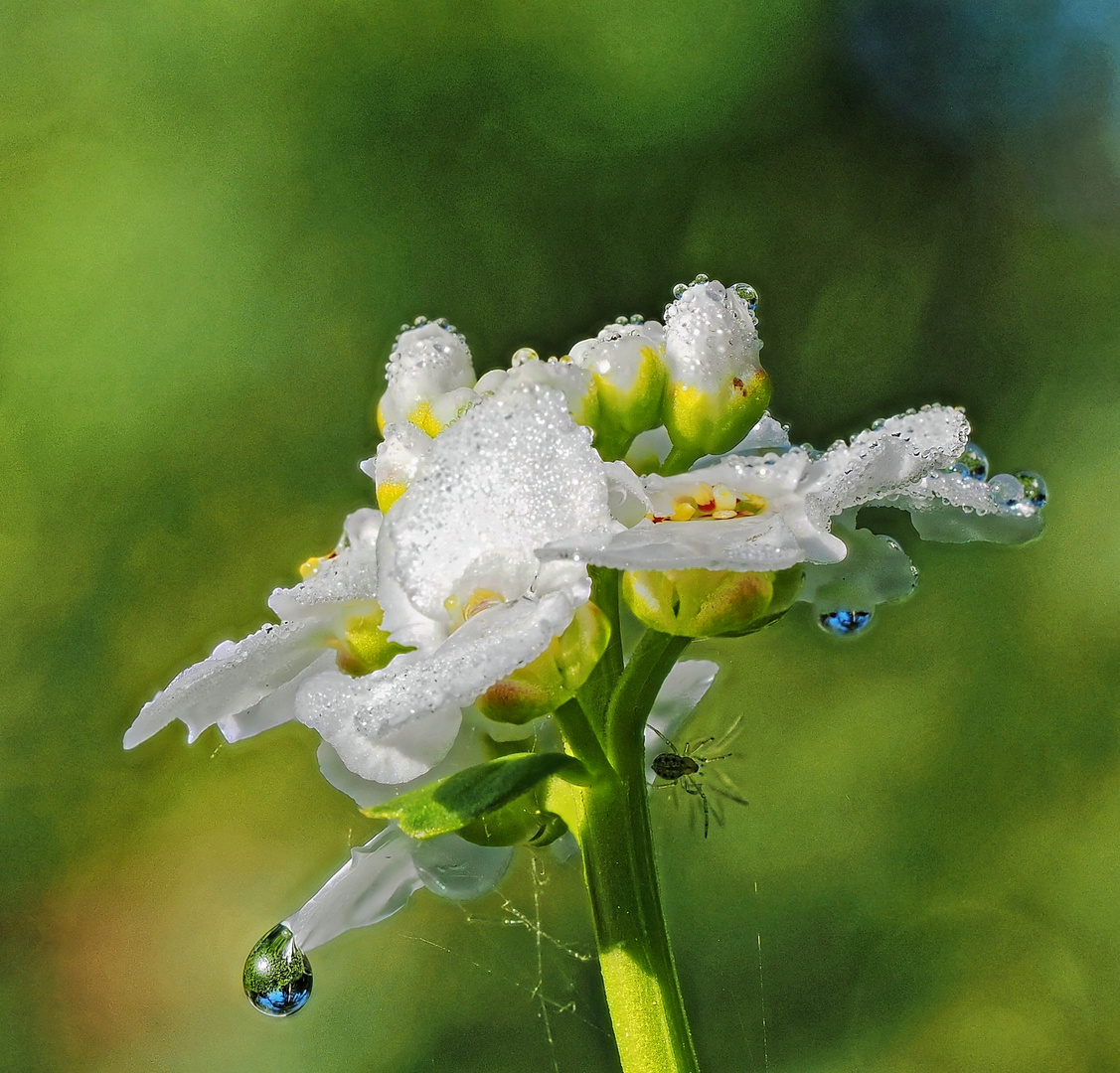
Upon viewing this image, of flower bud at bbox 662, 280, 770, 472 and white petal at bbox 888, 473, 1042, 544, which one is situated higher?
flower bud at bbox 662, 280, 770, 472

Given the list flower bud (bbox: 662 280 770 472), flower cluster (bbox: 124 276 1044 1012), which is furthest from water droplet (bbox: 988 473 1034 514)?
flower bud (bbox: 662 280 770 472)

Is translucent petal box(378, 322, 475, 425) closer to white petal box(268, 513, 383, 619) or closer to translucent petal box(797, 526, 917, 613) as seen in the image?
white petal box(268, 513, 383, 619)

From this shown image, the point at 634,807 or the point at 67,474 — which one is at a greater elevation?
the point at 634,807

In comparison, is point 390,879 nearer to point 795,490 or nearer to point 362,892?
point 362,892

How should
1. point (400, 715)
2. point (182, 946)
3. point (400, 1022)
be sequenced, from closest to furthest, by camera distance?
point (400, 715) < point (400, 1022) < point (182, 946)

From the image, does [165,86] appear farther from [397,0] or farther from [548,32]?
[548,32]

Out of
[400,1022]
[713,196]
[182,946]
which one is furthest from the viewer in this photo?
[713,196]

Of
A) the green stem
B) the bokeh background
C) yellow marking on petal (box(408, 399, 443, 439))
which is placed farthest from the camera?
the bokeh background

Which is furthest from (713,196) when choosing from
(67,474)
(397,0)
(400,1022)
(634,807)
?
(634,807)
